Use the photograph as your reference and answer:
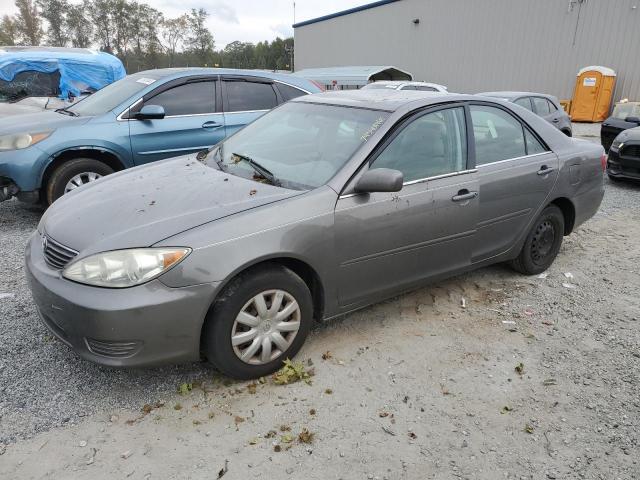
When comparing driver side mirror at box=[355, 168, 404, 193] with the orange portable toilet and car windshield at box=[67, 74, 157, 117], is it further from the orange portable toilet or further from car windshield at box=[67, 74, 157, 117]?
the orange portable toilet

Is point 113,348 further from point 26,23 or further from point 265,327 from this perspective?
point 26,23

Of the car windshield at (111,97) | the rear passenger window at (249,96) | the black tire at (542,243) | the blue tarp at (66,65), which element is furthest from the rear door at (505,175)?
the blue tarp at (66,65)

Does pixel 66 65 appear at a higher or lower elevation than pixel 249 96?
lower

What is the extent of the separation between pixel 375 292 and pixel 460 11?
25.4 metres

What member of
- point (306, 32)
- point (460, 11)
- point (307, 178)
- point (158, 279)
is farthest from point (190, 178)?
point (306, 32)

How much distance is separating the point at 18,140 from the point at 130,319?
12.3ft

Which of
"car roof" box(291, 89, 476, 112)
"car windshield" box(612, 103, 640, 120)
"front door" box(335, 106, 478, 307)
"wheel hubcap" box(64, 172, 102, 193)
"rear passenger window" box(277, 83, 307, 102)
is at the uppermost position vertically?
"car roof" box(291, 89, 476, 112)

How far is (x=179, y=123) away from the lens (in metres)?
5.85

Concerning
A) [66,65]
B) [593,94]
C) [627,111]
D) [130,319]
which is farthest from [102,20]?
[130,319]

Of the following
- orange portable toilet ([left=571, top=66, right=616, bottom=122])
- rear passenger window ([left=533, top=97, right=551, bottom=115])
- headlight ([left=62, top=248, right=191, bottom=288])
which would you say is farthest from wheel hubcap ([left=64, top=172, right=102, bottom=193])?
orange portable toilet ([left=571, top=66, right=616, bottom=122])

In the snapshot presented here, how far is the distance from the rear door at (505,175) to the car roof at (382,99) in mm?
307

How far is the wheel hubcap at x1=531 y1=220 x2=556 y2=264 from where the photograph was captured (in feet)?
14.2

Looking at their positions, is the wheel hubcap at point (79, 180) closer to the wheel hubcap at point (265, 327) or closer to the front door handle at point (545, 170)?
the wheel hubcap at point (265, 327)

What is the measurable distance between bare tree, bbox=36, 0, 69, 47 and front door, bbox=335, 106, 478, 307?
59.3 m
